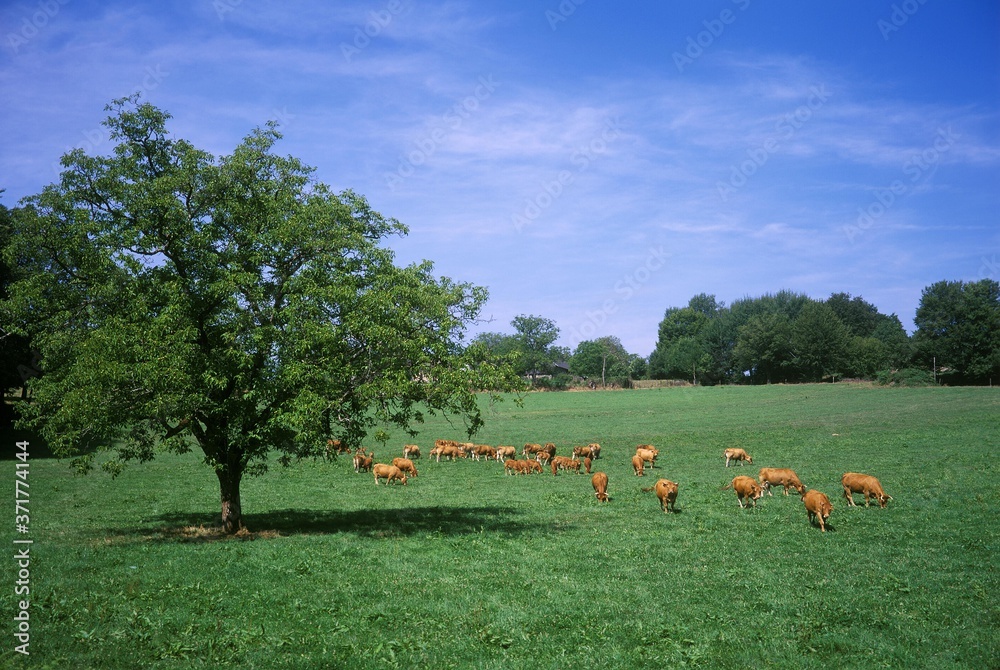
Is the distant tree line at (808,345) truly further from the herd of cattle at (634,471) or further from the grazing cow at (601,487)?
the grazing cow at (601,487)

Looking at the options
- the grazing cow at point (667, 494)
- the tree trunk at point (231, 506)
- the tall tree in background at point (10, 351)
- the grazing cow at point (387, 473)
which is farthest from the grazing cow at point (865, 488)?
the tall tree in background at point (10, 351)

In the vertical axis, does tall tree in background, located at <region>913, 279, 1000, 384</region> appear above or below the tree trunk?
above

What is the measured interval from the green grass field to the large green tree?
3327 millimetres

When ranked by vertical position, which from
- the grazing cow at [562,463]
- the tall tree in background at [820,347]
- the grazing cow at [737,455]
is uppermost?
the tall tree in background at [820,347]

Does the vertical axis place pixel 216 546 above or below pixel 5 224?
below

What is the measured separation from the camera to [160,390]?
633 inches

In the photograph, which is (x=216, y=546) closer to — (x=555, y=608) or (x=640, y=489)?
(x=555, y=608)

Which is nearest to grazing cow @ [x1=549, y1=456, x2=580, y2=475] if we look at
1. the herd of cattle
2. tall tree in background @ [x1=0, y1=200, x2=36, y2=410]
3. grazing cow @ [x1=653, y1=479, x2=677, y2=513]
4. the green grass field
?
the herd of cattle

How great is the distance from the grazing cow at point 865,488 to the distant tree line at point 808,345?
179 feet

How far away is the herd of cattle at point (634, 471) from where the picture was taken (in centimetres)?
2209

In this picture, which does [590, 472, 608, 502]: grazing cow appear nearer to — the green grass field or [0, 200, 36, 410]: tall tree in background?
the green grass field

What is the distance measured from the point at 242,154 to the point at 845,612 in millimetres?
17807

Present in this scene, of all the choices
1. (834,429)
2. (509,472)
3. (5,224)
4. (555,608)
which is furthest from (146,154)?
(834,429)

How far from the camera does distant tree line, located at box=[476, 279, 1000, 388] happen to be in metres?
93.5
